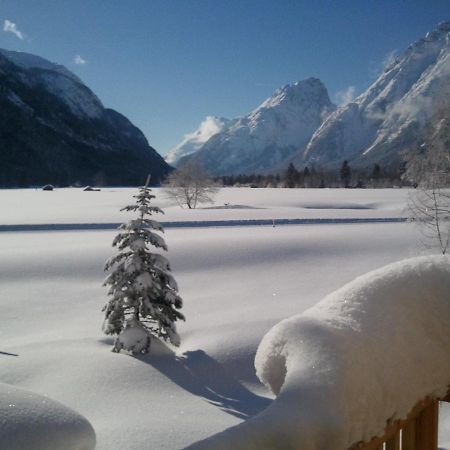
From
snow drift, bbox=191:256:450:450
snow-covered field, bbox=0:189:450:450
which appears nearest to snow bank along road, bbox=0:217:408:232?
snow-covered field, bbox=0:189:450:450

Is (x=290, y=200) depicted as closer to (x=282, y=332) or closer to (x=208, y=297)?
(x=208, y=297)

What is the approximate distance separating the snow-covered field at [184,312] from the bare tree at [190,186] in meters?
23.5

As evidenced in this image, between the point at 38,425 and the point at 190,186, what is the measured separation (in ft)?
163

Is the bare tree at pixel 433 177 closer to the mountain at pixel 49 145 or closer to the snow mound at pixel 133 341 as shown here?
the snow mound at pixel 133 341

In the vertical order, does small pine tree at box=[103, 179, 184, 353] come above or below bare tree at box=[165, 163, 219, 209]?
below

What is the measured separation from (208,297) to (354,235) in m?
12.7

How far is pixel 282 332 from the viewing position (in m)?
1.78

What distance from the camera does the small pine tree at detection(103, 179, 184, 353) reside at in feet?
28.7

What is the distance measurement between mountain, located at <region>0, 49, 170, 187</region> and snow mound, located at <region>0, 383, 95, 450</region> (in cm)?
12616

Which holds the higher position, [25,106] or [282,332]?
[25,106]

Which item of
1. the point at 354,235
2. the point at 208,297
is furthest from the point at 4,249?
the point at 354,235

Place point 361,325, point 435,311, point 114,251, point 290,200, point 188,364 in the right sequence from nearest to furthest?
point 361,325 → point 435,311 → point 188,364 → point 114,251 → point 290,200

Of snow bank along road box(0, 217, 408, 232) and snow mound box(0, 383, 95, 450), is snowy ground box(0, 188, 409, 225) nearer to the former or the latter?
snow bank along road box(0, 217, 408, 232)

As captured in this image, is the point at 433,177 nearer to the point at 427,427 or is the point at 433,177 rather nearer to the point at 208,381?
the point at 208,381
